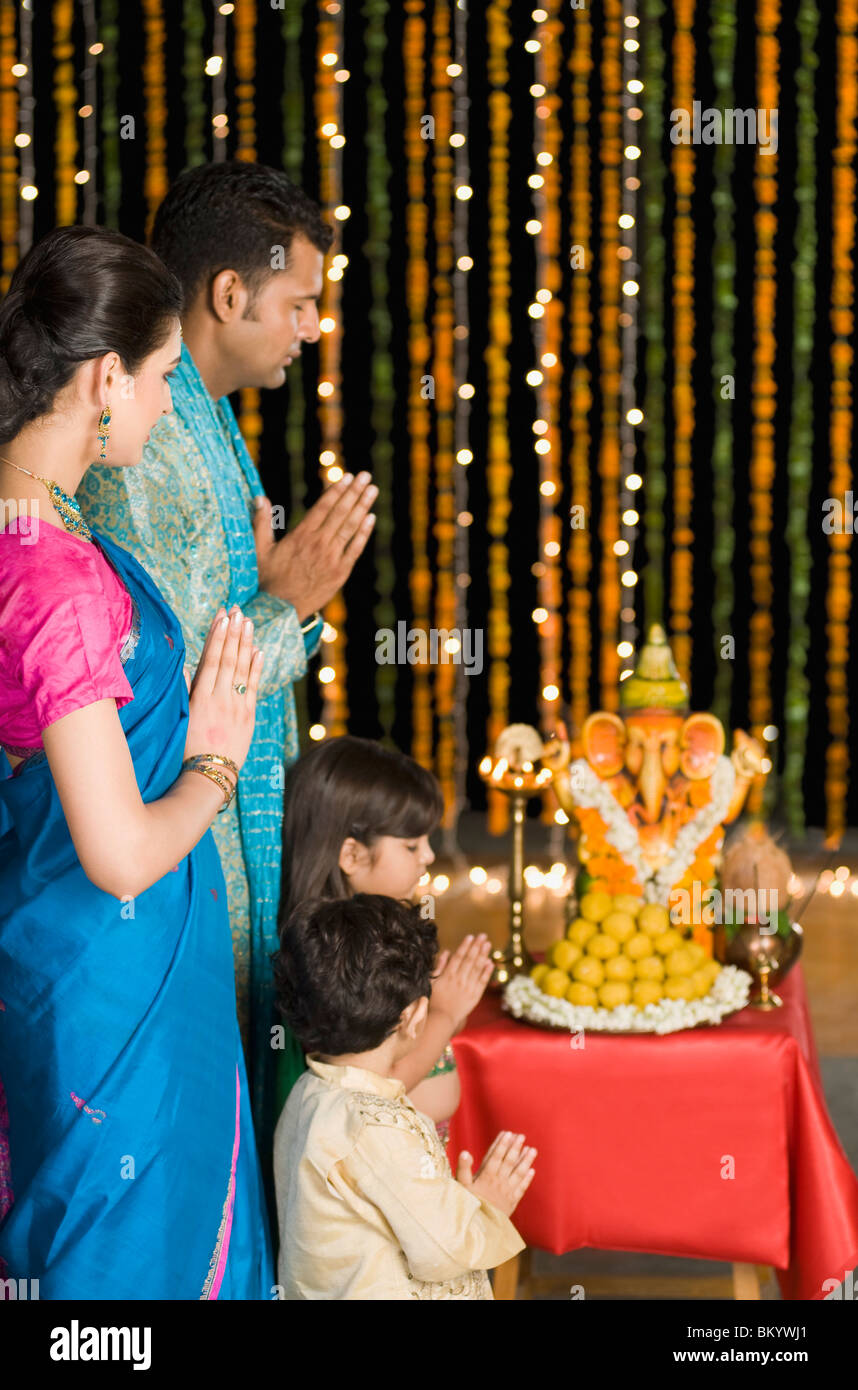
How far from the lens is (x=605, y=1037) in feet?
7.80

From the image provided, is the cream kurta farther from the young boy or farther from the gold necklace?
the gold necklace

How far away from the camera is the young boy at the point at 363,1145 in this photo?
1.90m

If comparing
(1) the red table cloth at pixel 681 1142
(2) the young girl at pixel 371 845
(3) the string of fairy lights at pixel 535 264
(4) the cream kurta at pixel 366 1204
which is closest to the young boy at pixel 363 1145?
(4) the cream kurta at pixel 366 1204

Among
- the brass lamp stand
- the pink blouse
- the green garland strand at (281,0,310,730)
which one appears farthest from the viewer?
the green garland strand at (281,0,310,730)

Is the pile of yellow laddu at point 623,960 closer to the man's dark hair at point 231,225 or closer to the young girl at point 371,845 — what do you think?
the young girl at point 371,845

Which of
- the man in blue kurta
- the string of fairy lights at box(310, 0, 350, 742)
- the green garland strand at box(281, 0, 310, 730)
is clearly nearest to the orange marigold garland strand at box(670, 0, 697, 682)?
the string of fairy lights at box(310, 0, 350, 742)

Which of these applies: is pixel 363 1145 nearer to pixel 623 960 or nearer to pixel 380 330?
pixel 623 960

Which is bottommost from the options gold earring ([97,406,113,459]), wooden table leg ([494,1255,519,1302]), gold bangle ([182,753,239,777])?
wooden table leg ([494,1255,519,1302])

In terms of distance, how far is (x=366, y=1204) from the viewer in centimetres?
191

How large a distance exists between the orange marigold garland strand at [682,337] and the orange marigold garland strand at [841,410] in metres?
0.45

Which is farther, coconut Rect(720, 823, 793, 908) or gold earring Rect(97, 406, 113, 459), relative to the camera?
coconut Rect(720, 823, 793, 908)

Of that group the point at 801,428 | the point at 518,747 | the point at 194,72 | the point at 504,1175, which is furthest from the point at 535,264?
the point at 504,1175

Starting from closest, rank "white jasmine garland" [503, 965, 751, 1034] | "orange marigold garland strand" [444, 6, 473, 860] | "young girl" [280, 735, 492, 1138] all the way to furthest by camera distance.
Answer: "young girl" [280, 735, 492, 1138] < "white jasmine garland" [503, 965, 751, 1034] < "orange marigold garland strand" [444, 6, 473, 860]

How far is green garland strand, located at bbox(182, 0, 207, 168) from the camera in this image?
472 cm
